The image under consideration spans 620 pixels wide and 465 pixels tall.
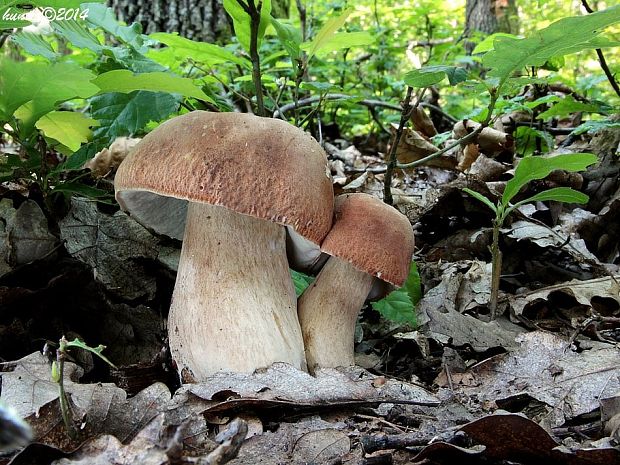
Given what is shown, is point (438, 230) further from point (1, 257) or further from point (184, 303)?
point (1, 257)

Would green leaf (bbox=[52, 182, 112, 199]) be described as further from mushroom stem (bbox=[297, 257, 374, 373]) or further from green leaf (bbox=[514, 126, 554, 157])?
green leaf (bbox=[514, 126, 554, 157])

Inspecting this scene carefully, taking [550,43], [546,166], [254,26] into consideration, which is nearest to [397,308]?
[546,166]

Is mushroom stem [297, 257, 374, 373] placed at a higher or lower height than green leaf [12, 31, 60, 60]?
lower

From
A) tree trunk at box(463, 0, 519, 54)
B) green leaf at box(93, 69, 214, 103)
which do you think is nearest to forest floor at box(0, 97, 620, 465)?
green leaf at box(93, 69, 214, 103)

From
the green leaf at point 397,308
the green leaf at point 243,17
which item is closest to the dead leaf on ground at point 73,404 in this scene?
the green leaf at point 397,308

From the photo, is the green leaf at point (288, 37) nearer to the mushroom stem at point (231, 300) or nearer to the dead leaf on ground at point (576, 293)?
the mushroom stem at point (231, 300)

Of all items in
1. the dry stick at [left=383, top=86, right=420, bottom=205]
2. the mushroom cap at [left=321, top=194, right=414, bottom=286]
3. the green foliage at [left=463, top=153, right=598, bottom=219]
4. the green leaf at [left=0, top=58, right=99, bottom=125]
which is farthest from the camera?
the dry stick at [left=383, top=86, right=420, bottom=205]

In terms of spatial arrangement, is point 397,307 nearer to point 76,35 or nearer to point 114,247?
point 114,247
